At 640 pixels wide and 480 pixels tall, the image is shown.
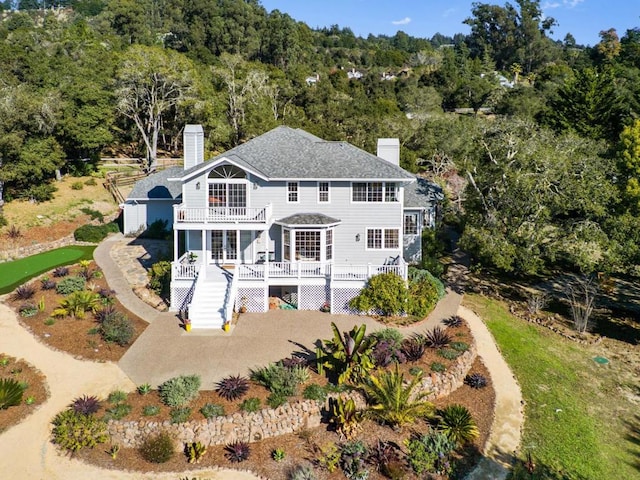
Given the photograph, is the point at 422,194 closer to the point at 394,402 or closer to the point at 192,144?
the point at 192,144

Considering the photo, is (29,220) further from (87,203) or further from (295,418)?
(295,418)

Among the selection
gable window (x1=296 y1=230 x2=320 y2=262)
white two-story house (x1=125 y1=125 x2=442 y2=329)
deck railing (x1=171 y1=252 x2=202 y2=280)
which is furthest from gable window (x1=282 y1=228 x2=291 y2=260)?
deck railing (x1=171 y1=252 x2=202 y2=280)

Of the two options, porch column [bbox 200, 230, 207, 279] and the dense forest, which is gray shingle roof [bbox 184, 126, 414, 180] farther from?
the dense forest

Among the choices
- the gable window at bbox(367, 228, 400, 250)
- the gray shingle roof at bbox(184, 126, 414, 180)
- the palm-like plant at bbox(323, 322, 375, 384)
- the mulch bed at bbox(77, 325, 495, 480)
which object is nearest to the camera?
the mulch bed at bbox(77, 325, 495, 480)

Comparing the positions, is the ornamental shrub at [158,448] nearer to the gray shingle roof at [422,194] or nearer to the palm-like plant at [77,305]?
the palm-like plant at [77,305]

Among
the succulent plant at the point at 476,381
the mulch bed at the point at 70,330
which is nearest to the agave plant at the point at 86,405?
the mulch bed at the point at 70,330

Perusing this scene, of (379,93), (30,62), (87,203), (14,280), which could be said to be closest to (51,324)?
(14,280)

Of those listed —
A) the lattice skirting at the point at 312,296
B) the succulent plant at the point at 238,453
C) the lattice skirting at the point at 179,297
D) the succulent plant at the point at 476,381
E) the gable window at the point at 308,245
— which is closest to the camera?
the succulent plant at the point at 238,453
